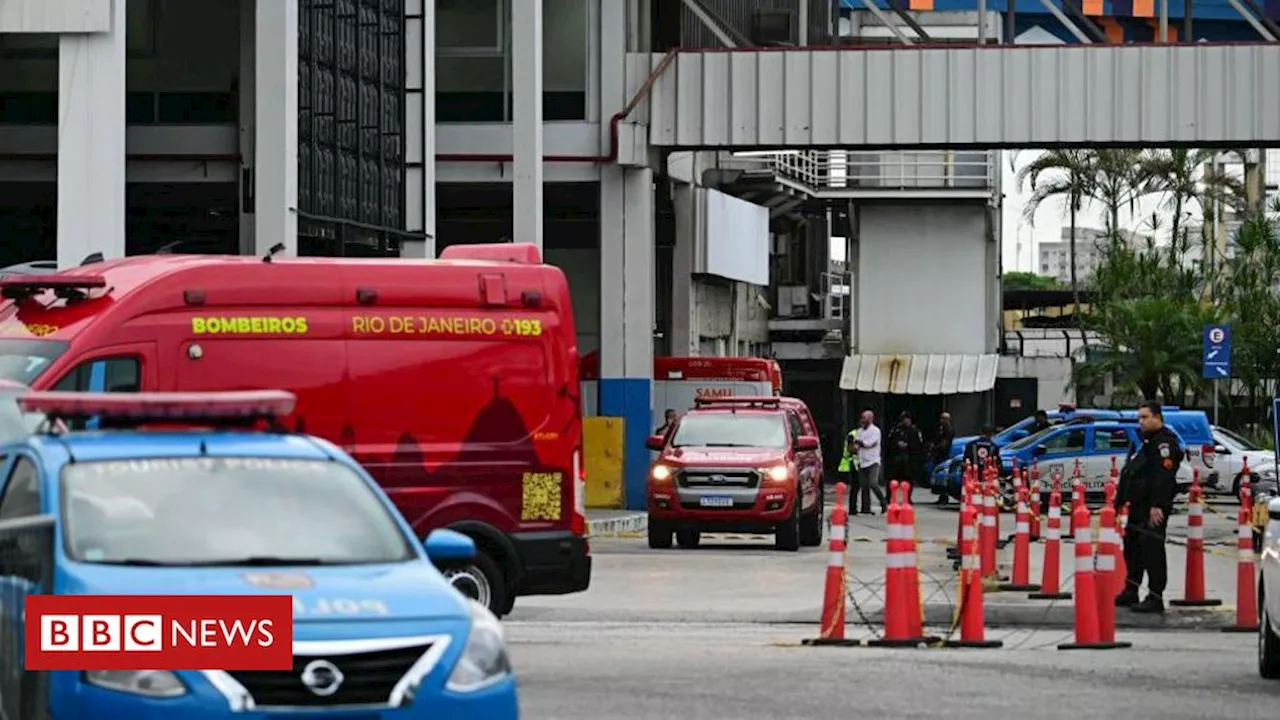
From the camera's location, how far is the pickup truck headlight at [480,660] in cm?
960

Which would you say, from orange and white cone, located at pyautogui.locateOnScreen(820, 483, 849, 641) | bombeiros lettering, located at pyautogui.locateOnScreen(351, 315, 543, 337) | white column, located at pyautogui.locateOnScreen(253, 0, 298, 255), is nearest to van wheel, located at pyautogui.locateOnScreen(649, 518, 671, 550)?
white column, located at pyautogui.locateOnScreen(253, 0, 298, 255)

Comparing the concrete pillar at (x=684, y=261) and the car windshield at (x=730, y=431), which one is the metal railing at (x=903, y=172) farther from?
the car windshield at (x=730, y=431)

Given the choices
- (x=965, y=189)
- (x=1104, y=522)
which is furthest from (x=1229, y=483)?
(x=1104, y=522)

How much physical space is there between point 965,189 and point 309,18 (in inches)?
1554

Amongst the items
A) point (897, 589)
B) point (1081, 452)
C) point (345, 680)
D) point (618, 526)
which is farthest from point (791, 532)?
point (345, 680)

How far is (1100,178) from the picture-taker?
75.2 meters

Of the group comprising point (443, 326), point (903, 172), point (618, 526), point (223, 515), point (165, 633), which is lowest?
point (618, 526)

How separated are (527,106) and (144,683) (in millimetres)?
31111

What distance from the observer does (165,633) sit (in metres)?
9.42

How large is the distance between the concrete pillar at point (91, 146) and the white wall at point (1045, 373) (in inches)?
1819

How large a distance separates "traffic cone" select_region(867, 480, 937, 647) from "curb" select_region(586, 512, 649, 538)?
61.6 ft

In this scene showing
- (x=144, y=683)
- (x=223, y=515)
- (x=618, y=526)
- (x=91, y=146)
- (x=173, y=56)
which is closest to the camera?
(x=144, y=683)

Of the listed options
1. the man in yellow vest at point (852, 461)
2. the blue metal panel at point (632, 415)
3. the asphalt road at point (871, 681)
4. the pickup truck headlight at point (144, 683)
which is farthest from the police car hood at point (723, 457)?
the pickup truck headlight at point (144, 683)

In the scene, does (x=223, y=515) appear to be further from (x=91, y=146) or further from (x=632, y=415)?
(x=632, y=415)
